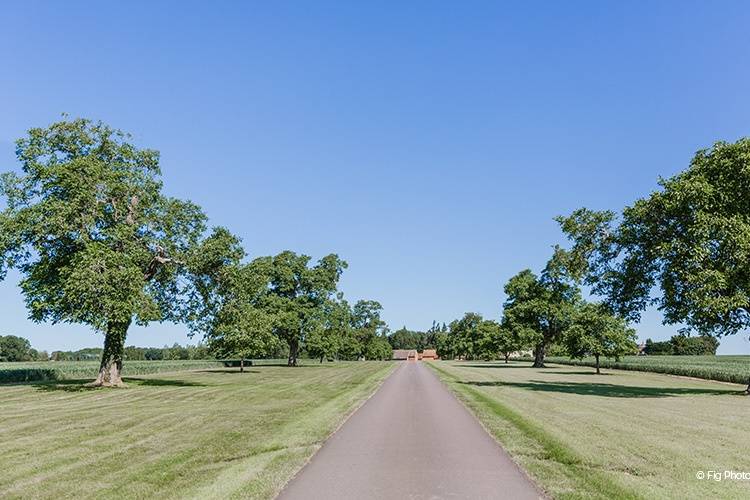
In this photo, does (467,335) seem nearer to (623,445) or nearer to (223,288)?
(223,288)

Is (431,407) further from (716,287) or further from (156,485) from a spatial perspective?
(716,287)

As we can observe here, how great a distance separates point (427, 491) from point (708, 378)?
5075 cm

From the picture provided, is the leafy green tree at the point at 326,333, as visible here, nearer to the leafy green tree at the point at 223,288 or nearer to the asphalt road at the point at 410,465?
the leafy green tree at the point at 223,288

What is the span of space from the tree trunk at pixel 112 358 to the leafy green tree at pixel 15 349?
12583 centimetres

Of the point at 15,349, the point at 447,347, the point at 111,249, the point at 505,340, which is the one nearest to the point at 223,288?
the point at 111,249

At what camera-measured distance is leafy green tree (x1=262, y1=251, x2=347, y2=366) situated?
79062 millimetres

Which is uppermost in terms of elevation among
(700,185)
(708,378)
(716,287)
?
(700,185)

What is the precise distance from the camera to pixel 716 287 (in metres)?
26.4

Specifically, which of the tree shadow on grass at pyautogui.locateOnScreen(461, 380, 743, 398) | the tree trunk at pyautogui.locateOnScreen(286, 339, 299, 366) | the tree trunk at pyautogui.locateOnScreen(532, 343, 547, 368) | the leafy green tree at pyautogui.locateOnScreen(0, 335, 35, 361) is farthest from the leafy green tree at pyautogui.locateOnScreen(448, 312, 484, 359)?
the leafy green tree at pyautogui.locateOnScreen(0, 335, 35, 361)

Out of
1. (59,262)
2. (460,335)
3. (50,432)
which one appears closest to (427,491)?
(50,432)

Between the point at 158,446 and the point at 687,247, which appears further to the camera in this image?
the point at 687,247

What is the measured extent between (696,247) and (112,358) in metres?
34.9

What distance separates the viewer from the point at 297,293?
280 feet

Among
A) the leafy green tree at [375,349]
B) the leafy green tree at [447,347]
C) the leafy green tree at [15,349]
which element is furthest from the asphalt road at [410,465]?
the leafy green tree at [447,347]
